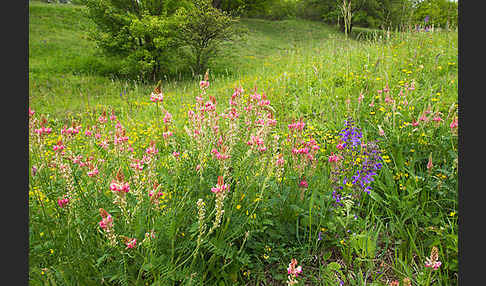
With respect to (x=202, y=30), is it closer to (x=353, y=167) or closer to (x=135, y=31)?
→ (x=135, y=31)

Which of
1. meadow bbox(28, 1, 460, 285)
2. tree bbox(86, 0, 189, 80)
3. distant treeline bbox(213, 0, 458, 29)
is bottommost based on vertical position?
meadow bbox(28, 1, 460, 285)

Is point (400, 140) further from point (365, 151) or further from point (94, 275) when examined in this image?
point (94, 275)

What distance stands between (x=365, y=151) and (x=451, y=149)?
2.87 feet

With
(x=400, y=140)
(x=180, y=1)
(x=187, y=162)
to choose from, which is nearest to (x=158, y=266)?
(x=187, y=162)

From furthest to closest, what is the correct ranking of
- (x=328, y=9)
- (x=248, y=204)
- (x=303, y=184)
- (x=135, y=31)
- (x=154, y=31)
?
(x=328, y=9), (x=154, y=31), (x=135, y=31), (x=303, y=184), (x=248, y=204)

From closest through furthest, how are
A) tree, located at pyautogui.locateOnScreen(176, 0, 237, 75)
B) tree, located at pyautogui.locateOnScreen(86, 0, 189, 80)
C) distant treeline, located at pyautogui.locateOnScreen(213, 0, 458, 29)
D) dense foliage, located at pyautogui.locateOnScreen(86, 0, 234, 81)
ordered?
1. tree, located at pyautogui.locateOnScreen(86, 0, 189, 80)
2. dense foliage, located at pyautogui.locateOnScreen(86, 0, 234, 81)
3. tree, located at pyautogui.locateOnScreen(176, 0, 237, 75)
4. distant treeline, located at pyautogui.locateOnScreen(213, 0, 458, 29)

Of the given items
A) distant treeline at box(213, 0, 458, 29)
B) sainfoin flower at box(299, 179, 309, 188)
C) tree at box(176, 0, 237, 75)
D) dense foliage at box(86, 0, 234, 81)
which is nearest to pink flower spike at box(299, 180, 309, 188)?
sainfoin flower at box(299, 179, 309, 188)

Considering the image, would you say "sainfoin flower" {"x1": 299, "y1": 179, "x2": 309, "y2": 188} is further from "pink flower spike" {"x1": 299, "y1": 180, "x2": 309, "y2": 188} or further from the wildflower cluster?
the wildflower cluster

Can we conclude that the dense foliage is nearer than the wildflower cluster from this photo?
No

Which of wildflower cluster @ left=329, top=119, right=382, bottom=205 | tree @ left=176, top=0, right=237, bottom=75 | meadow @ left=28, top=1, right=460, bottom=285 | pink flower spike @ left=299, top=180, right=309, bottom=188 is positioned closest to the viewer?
meadow @ left=28, top=1, right=460, bottom=285

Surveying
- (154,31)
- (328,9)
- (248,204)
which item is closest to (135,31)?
(154,31)

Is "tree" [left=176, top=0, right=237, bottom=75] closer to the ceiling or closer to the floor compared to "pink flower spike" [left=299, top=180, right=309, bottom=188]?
closer to the ceiling

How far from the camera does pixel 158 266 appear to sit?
1.57 meters

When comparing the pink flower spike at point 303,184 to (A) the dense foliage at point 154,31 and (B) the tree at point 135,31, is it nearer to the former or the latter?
(A) the dense foliage at point 154,31
